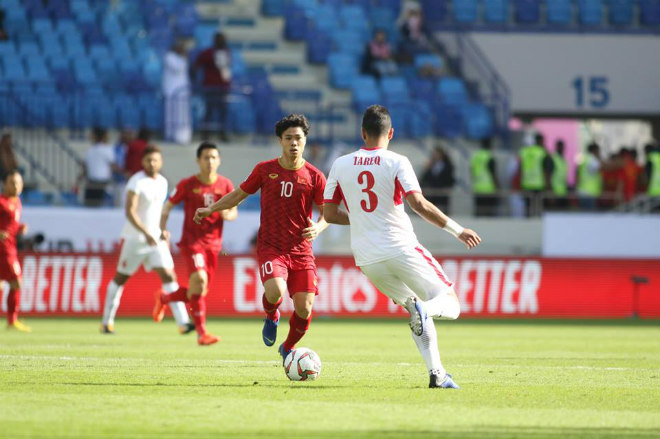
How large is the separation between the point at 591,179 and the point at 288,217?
17.3 m

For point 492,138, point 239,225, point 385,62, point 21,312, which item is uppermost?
point 385,62

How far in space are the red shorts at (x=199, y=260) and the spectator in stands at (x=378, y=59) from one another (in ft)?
52.3

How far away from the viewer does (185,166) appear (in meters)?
26.0

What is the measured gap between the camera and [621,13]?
33156 mm

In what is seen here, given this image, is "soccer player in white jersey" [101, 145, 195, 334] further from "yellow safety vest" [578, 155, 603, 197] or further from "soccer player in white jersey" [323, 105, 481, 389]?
"yellow safety vest" [578, 155, 603, 197]

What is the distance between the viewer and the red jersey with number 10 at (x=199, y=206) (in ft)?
46.2

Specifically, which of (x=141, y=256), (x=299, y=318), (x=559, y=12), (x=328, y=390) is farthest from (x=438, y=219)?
(x=559, y=12)

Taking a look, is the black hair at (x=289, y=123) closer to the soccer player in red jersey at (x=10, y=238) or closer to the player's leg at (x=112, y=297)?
the player's leg at (x=112, y=297)

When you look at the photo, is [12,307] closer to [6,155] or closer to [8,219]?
[8,219]

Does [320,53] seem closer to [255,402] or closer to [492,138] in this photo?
[492,138]

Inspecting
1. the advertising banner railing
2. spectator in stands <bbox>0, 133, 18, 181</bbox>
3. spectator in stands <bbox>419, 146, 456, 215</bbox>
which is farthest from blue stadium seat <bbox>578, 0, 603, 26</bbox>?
spectator in stands <bbox>0, 133, 18, 181</bbox>

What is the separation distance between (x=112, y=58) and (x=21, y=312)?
28.1 feet

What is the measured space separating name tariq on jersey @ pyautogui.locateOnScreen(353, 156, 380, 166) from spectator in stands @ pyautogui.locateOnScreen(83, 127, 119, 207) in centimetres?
1509

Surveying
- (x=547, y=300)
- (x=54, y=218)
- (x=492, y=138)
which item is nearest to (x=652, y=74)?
(x=492, y=138)
